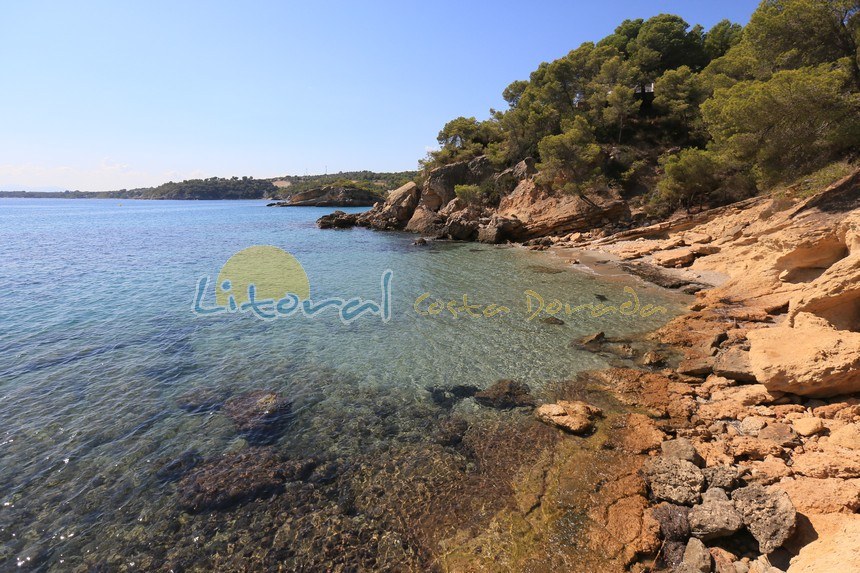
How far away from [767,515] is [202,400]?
11912 mm

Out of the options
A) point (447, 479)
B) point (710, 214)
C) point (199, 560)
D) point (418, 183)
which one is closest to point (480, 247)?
point (710, 214)

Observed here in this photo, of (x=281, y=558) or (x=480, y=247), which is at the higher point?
(x=480, y=247)

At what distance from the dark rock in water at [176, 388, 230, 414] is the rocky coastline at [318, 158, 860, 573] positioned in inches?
327

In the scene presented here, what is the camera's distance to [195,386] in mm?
10828

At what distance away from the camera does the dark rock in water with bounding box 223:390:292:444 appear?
29.0 feet

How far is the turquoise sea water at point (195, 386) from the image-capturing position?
633 centimetres

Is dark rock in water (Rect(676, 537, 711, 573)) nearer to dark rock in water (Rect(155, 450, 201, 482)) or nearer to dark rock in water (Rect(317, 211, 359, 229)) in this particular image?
dark rock in water (Rect(155, 450, 201, 482))

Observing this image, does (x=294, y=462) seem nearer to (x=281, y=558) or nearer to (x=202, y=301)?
(x=281, y=558)

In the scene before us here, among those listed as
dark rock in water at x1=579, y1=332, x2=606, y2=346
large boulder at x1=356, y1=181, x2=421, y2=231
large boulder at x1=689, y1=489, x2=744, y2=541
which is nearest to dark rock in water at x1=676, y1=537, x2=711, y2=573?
large boulder at x1=689, y1=489, x2=744, y2=541

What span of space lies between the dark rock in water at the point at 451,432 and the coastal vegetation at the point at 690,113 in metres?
19.8

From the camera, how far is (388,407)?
9945 millimetres

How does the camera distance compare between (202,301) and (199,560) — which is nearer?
(199,560)

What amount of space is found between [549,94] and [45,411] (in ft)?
174

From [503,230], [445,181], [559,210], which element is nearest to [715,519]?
[503,230]
